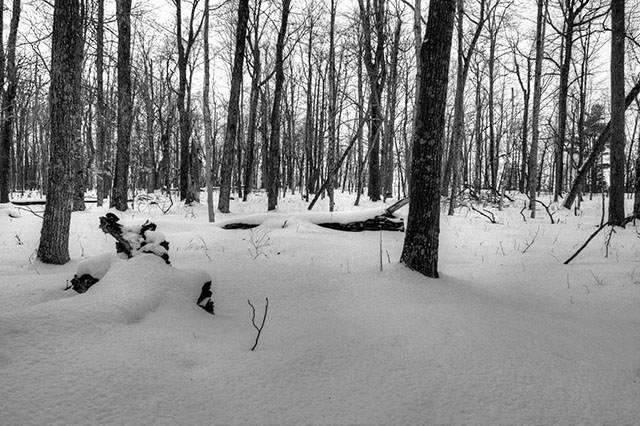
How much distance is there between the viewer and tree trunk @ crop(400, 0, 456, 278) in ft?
12.2

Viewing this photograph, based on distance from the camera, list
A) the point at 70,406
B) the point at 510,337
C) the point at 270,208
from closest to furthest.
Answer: the point at 70,406 → the point at 510,337 → the point at 270,208

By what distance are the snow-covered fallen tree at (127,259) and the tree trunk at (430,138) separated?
2.28 m

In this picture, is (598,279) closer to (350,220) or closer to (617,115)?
(350,220)

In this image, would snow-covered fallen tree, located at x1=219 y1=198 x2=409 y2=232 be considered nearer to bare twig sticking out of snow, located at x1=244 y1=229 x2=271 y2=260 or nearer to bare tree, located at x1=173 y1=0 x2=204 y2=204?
bare twig sticking out of snow, located at x1=244 y1=229 x2=271 y2=260

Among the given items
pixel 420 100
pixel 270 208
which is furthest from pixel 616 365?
pixel 270 208

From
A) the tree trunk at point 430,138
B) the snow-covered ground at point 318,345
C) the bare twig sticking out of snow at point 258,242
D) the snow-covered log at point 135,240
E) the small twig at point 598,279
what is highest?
the tree trunk at point 430,138

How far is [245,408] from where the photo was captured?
1770 mm

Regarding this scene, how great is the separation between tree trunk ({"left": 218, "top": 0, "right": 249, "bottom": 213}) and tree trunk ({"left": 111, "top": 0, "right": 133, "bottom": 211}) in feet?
8.48

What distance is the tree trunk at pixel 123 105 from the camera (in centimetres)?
909

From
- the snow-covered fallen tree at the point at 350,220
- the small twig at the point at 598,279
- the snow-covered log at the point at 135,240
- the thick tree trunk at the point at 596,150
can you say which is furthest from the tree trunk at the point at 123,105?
the thick tree trunk at the point at 596,150

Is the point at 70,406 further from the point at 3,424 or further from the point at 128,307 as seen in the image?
the point at 128,307

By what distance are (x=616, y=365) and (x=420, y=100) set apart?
112 inches

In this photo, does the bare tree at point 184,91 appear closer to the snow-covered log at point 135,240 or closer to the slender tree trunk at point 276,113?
→ the slender tree trunk at point 276,113

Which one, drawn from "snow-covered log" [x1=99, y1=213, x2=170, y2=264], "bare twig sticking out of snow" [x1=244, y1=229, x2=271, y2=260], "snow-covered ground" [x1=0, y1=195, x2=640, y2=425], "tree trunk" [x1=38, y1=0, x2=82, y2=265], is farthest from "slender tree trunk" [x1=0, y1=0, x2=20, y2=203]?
"snow-covered log" [x1=99, y1=213, x2=170, y2=264]
